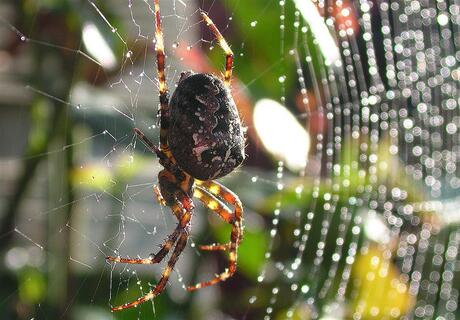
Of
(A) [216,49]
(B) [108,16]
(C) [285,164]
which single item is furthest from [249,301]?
(B) [108,16]

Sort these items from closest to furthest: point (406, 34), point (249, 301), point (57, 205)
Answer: point (57, 205) < point (249, 301) < point (406, 34)

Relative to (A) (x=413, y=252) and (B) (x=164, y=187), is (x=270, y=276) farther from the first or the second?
(A) (x=413, y=252)

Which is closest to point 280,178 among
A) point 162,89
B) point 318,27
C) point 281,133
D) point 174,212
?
point 281,133

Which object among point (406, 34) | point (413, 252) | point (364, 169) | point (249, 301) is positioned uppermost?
point (406, 34)

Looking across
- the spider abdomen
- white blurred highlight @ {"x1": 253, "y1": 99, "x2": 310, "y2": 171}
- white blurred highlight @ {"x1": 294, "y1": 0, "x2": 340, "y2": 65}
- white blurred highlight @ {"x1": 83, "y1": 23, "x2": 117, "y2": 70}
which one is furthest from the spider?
white blurred highlight @ {"x1": 253, "y1": 99, "x2": 310, "y2": 171}

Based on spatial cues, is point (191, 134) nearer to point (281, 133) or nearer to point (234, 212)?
point (234, 212)

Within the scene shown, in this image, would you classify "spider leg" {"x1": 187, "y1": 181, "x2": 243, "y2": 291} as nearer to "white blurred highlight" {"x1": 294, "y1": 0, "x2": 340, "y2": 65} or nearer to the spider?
the spider

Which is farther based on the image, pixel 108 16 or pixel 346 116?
pixel 346 116
